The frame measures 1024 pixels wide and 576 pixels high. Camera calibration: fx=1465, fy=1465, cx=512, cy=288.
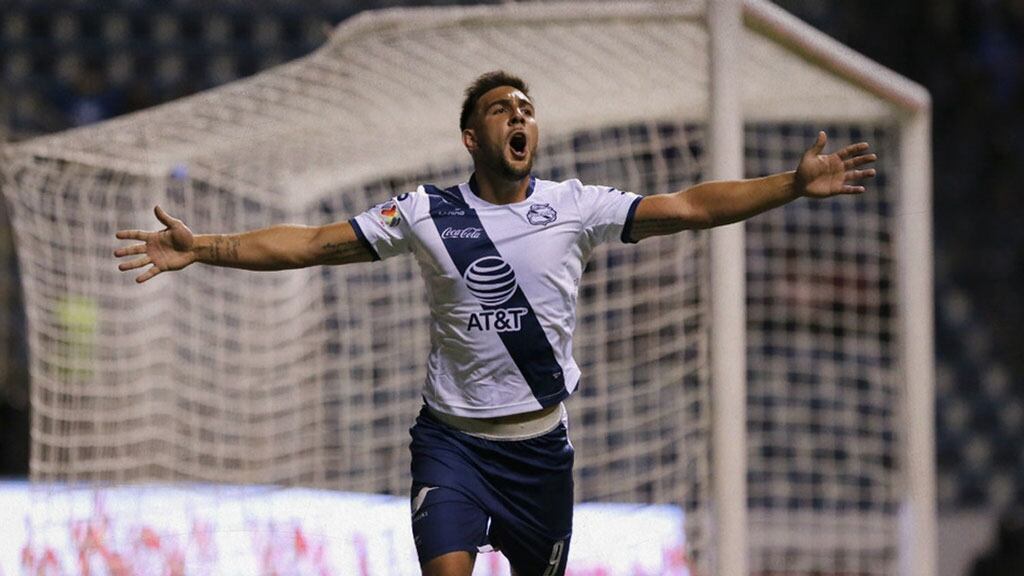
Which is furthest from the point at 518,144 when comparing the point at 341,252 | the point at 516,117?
the point at 341,252

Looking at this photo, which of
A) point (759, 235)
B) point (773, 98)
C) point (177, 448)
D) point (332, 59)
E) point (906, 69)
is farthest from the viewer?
point (906, 69)

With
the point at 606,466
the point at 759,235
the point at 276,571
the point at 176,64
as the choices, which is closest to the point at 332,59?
the point at 276,571

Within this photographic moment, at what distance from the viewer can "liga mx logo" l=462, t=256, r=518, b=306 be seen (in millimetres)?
3211

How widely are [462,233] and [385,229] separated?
0.18 metres

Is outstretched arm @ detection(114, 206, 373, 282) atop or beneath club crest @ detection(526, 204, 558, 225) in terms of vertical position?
beneath

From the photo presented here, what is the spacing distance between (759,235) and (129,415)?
3.77m

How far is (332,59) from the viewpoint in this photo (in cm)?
493

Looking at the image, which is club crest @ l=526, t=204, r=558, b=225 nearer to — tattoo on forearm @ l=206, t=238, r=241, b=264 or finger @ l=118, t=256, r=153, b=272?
tattoo on forearm @ l=206, t=238, r=241, b=264

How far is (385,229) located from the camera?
326 cm

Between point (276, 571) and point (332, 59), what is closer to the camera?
point (332, 59)

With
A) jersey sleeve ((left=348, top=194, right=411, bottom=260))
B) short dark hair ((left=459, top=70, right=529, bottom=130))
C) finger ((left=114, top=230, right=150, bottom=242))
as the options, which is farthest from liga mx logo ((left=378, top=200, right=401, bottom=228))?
finger ((left=114, top=230, right=150, bottom=242))

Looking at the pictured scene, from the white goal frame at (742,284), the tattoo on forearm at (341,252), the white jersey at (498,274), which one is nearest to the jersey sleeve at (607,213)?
the white jersey at (498,274)

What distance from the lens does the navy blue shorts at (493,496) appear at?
3.18 meters

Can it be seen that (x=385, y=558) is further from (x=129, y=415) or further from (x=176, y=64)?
(x=176, y=64)
